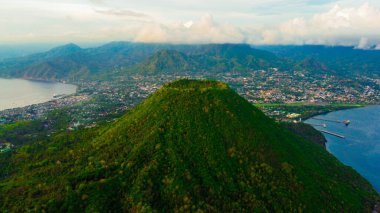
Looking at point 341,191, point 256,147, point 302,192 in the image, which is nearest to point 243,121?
point 256,147

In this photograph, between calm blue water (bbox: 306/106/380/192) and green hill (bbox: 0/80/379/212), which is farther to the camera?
calm blue water (bbox: 306/106/380/192)

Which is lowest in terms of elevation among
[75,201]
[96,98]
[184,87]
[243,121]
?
[96,98]

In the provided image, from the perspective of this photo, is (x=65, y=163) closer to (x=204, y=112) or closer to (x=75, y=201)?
(x=75, y=201)

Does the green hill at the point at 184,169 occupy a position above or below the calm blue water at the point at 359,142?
above

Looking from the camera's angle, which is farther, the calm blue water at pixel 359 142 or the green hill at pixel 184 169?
the calm blue water at pixel 359 142
